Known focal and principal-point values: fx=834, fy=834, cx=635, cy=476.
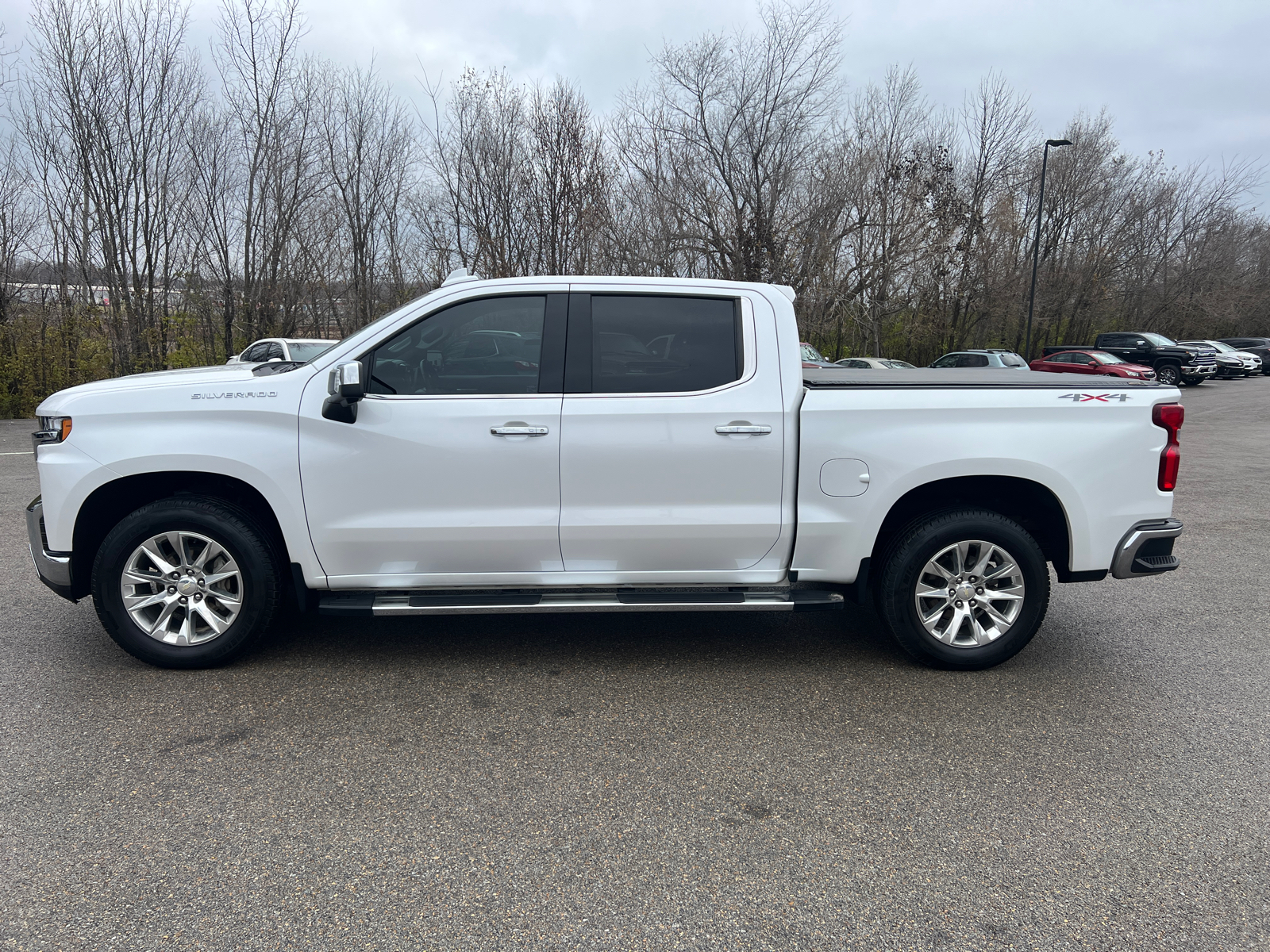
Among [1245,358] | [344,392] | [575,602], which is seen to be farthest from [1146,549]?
[1245,358]

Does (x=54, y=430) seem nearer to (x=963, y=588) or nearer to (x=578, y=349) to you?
(x=578, y=349)

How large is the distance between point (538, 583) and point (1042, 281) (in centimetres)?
4368

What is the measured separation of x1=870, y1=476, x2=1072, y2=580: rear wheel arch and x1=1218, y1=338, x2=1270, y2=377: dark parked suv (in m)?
46.5

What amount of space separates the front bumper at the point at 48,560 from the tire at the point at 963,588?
410cm

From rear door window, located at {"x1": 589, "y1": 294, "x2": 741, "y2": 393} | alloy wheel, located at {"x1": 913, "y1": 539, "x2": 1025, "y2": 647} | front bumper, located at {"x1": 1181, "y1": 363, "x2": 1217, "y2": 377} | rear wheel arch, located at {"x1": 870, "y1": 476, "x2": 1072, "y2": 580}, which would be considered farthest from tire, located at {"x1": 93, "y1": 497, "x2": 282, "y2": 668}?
front bumper, located at {"x1": 1181, "y1": 363, "x2": 1217, "y2": 377}

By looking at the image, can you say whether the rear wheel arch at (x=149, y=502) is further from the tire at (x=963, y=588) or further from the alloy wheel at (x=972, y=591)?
the alloy wheel at (x=972, y=591)

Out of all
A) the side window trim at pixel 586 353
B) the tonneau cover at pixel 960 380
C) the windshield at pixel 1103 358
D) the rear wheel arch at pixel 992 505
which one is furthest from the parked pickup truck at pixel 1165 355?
the side window trim at pixel 586 353

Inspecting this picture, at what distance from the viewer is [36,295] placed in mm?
18469

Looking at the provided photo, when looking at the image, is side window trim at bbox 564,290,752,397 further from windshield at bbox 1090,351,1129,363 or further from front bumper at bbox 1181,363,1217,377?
front bumper at bbox 1181,363,1217,377

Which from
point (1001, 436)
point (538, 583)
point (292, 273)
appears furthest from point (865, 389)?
point (292, 273)

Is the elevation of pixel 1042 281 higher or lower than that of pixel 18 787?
higher

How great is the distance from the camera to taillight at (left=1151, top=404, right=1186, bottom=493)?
13.7 feet

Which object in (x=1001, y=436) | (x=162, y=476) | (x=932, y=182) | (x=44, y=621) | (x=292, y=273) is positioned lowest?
(x=44, y=621)

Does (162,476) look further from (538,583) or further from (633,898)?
(633,898)
